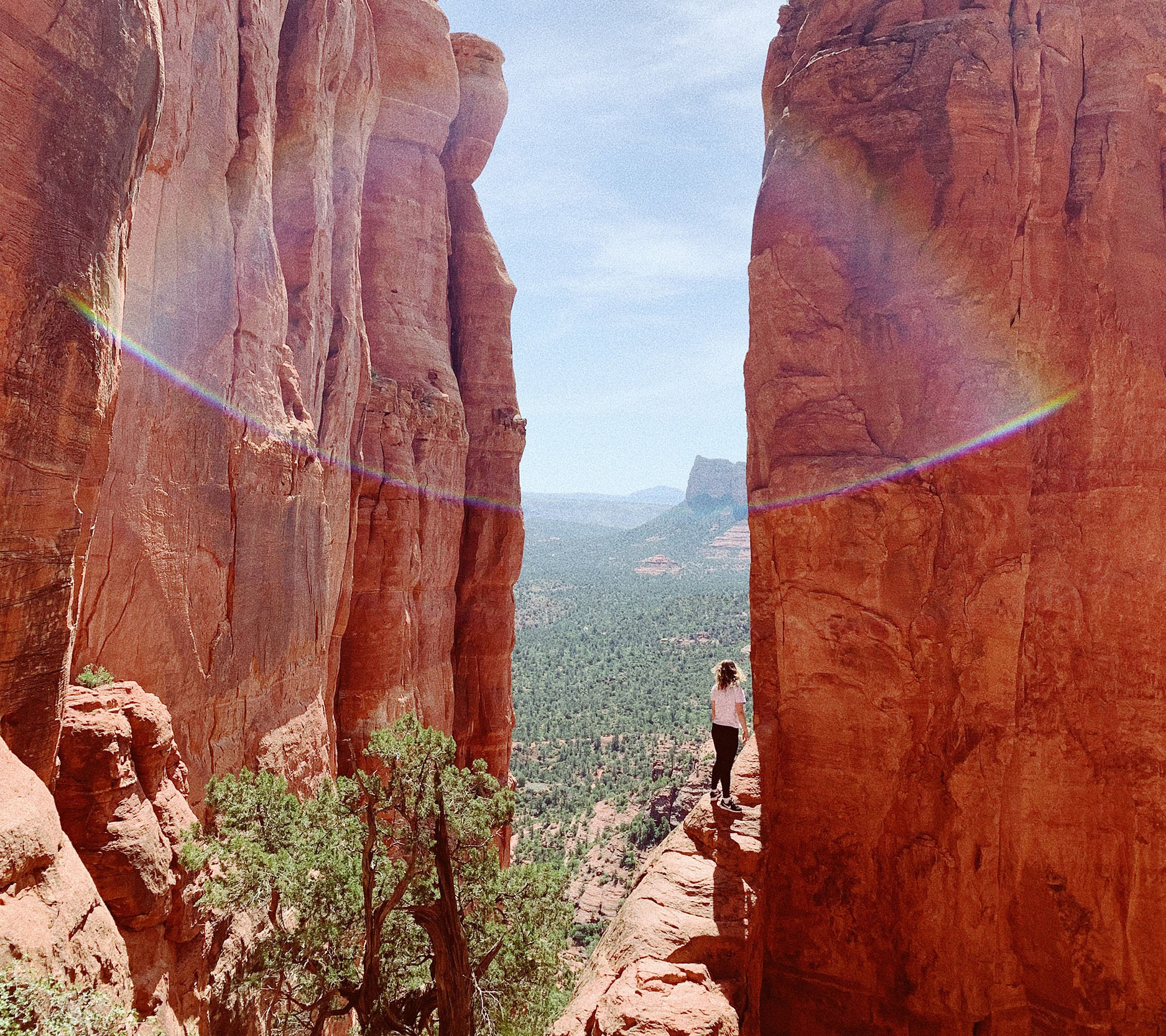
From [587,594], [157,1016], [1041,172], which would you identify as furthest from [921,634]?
[587,594]

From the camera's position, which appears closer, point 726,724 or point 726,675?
point 726,724

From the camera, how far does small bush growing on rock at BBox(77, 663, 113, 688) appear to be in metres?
9.70

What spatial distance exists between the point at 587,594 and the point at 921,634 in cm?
12771

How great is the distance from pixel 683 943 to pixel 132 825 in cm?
622

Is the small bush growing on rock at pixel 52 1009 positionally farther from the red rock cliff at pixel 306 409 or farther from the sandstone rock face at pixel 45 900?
the red rock cliff at pixel 306 409

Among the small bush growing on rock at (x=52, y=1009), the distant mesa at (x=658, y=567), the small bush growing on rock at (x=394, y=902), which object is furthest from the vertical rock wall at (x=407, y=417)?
the distant mesa at (x=658, y=567)

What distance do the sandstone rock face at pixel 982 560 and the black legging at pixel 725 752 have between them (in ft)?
3.37

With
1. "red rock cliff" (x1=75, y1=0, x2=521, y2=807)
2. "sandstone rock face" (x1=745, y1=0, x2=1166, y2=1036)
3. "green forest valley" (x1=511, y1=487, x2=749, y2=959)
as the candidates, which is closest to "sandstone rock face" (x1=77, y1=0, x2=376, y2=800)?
"red rock cliff" (x1=75, y1=0, x2=521, y2=807)

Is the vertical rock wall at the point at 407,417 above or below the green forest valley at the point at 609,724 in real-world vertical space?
above

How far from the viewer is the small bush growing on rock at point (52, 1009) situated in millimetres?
5152

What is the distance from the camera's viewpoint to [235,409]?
13.3 metres

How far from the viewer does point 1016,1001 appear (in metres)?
11.6

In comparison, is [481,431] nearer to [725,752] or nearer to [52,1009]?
[725,752]

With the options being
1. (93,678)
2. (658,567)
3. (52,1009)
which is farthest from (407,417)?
(658,567)
